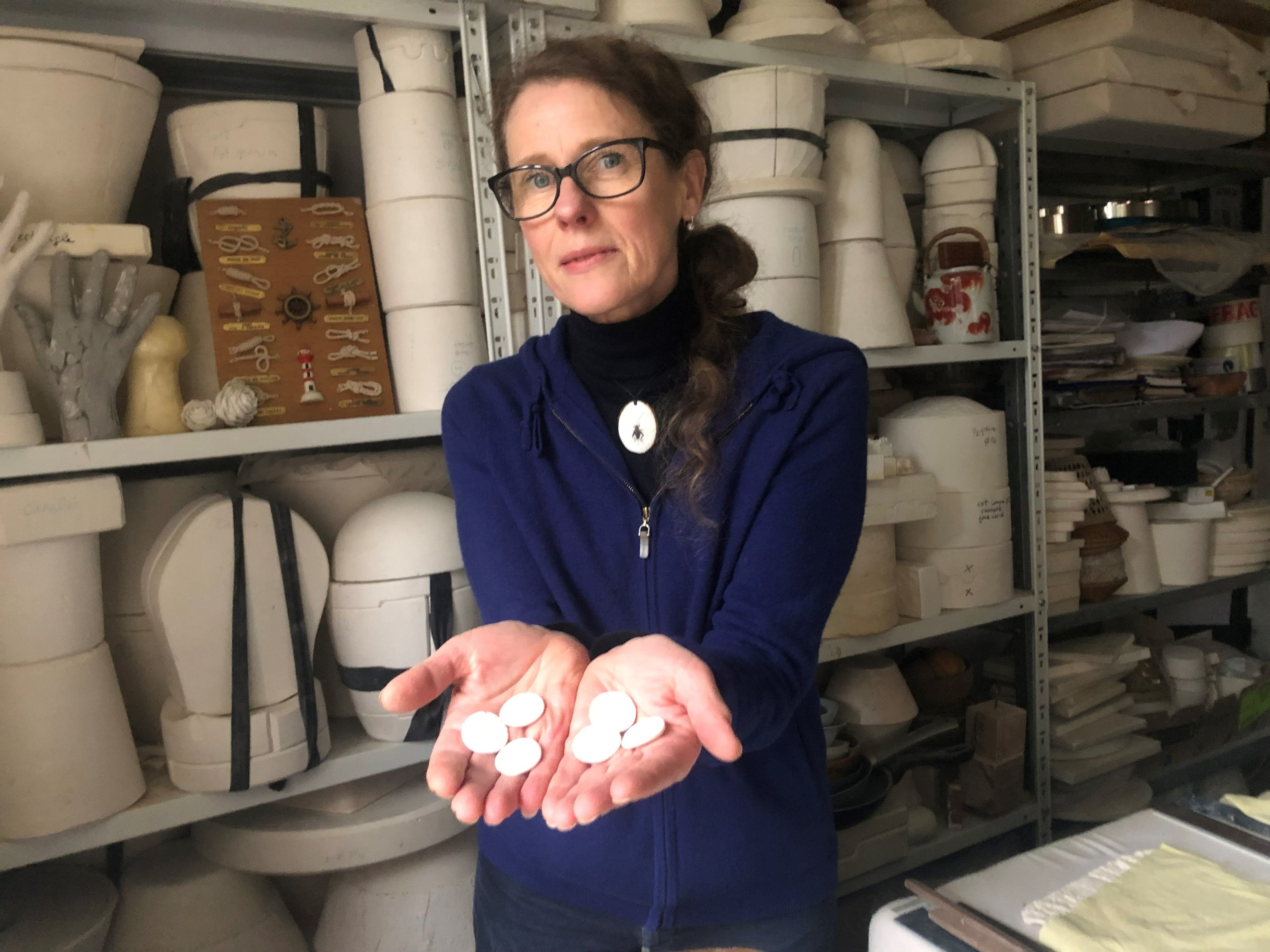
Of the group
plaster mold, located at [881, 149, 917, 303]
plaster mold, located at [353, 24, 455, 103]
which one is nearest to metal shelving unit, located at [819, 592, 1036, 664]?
plaster mold, located at [881, 149, 917, 303]

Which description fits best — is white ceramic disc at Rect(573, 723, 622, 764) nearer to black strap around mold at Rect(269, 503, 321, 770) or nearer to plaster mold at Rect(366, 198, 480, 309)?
black strap around mold at Rect(269, 503, 321, 770)

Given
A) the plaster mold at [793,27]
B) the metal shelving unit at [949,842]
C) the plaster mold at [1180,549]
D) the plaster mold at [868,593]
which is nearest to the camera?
the plaster mold at [793,27]

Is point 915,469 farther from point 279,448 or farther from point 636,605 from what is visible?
point 279,448

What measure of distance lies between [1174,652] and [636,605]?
6.21ft

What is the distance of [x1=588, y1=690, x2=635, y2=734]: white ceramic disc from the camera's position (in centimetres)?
62

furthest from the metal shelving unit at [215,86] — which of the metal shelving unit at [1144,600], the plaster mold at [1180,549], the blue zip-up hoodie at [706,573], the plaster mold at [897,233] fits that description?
the plaster mold at [1180,549]

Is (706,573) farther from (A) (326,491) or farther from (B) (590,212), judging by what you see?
(A) (326,491)

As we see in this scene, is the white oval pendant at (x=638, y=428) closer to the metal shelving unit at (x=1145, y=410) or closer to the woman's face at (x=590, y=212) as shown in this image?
the woman's face at (x=590, y=212)

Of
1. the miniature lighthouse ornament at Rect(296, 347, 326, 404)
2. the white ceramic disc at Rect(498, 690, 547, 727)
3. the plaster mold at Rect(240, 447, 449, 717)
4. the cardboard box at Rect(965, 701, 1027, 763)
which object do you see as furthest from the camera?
the cardboard box at Rect(965, 701, 1027, 763)

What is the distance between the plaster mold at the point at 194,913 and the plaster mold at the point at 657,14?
144 cm

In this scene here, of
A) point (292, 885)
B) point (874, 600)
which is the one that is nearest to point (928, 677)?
point (874, 600)

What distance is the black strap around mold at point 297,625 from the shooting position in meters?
Result: 1.13

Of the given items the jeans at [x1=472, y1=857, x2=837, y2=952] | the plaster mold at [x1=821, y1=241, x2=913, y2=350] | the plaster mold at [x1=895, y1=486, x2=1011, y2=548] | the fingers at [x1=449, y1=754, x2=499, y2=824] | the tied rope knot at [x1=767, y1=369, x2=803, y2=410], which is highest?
the plaster mold at [x1=821, y1=241, x2=913, y2=350]

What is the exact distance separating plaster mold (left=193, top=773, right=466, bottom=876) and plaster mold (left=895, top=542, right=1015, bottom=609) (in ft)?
3.31
